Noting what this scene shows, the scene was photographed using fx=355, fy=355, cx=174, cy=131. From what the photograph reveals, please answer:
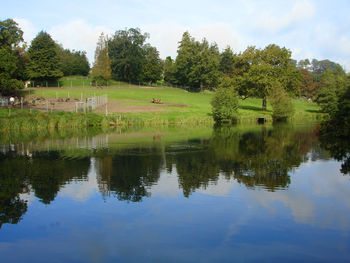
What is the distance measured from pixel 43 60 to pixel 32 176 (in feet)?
271

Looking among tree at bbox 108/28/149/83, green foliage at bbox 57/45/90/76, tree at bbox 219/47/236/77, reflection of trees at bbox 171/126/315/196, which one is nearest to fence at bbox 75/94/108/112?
reflection of trees at bbox 171/126/315/196

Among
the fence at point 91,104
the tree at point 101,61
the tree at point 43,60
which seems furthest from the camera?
the tree at point 101,61

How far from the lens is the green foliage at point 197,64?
105m

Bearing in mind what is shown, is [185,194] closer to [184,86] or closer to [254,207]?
[254,207]

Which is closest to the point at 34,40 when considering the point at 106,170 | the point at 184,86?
the point at 184,86

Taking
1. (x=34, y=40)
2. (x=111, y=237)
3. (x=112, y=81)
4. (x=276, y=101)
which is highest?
(x=34, y=40)

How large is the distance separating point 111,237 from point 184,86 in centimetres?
10487

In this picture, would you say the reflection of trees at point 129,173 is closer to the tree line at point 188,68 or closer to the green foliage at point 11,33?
the tree line at point 188,68

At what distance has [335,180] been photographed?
18.8 metres

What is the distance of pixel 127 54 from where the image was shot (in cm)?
12256

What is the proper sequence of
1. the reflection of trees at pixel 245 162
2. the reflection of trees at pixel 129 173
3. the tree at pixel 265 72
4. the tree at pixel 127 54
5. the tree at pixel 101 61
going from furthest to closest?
the tree at pixel 127 54 → the tree at pixel 101 61 → the tree at pixel 265 72 → the reflection of trees at pixel 245 162 → the reflection of trees at pixel 129 173

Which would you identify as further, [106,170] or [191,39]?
[191,39]

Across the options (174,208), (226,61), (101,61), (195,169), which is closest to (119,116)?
(195,169)

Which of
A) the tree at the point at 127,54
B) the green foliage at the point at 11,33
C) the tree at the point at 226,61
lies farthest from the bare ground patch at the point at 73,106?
the tree at the point at 226,61
